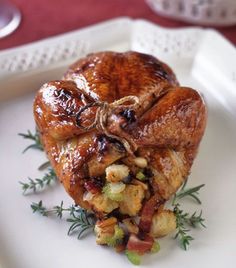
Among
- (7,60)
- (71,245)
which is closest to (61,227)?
(71,245)

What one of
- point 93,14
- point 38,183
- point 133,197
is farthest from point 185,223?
point 93,14

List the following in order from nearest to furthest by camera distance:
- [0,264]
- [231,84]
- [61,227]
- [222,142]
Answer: [0,264] → [61,227] → [222,142] → [231,84]

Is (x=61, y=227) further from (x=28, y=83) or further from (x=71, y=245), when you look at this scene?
(x=28, y=83)

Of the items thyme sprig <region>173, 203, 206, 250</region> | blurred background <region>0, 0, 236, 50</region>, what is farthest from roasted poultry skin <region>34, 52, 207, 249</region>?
blurred background <region>0, 0, 236, 50</region>

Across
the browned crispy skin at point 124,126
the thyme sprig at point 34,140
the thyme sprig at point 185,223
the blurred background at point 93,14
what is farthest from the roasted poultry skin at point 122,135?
the blurred background at point 93,14

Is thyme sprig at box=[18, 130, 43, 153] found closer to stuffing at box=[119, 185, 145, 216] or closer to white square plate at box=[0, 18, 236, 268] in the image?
white square plate at box=[0, 18, 236, 268]
